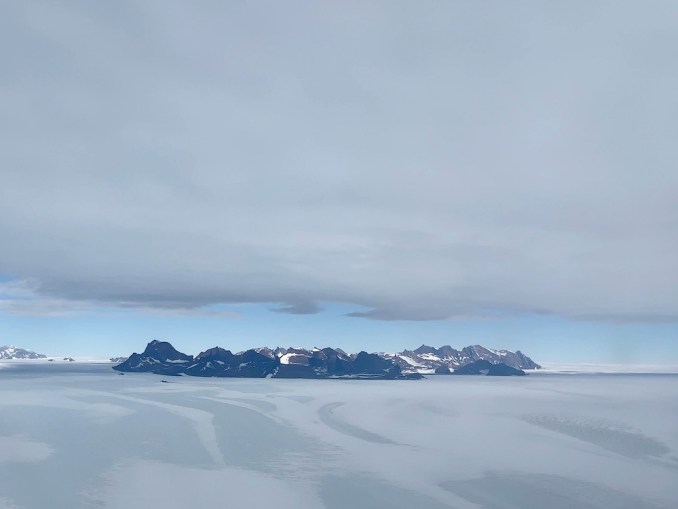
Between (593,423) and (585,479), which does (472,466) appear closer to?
(585,479)

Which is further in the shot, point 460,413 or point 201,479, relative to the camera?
point 460,413

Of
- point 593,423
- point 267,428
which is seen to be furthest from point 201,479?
point 593,423

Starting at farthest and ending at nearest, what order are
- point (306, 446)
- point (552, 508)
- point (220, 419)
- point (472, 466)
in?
point (220, 419) < point (306, 446) < point (472, 466) < point (552, 508)

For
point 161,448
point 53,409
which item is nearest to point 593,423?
point 161,448

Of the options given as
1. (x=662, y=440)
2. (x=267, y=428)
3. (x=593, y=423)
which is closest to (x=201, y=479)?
(x=267, y=428)

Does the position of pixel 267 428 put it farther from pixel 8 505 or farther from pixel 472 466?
pixel 8 505

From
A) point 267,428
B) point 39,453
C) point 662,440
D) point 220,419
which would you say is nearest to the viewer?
point 39,453

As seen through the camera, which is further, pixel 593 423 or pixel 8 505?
pixel 593 423

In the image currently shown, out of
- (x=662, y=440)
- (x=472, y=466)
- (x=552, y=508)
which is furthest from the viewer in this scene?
(x=662, y=440)

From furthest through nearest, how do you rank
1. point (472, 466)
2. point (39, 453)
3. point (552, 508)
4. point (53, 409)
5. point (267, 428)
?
point (53, 409) → point (267, 428) → point (39, 453) → point (472, 466) → point (552, 508)
